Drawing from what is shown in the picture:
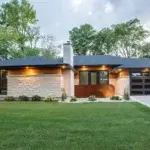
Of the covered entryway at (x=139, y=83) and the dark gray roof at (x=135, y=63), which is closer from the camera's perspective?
the dark gray roof at (x=135, y=63)

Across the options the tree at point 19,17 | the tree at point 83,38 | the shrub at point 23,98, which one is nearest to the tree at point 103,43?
the tree at point 83,38

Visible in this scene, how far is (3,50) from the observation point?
145 feet

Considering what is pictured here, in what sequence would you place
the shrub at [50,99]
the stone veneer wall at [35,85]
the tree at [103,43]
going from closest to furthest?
the shrub at [50,99] < the stone veneer wall at [35,85] < the tree at [103,43]

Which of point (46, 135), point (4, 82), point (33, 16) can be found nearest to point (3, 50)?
point (33, 16)

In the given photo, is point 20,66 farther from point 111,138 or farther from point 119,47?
point 119,47

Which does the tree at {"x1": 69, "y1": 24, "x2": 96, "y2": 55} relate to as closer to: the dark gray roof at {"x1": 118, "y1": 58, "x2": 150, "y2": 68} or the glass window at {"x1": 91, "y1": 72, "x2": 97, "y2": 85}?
the glass window at {"x1": 91, "y1": 72, "x2": 97, "y2": 85}

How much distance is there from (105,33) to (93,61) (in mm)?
26224

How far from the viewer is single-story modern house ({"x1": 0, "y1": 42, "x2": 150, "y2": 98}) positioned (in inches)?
1060

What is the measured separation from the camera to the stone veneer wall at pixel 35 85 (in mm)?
26703

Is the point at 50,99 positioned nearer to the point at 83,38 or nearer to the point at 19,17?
the point at 19,17

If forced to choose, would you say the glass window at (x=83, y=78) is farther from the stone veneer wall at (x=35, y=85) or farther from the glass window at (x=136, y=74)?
the stone veneer wall at (x=35, y=85)

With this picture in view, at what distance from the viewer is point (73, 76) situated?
106 ft

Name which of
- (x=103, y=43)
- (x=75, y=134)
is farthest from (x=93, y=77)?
(x=103, y=43)

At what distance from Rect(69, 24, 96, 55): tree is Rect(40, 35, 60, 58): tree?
4443 millimetres
